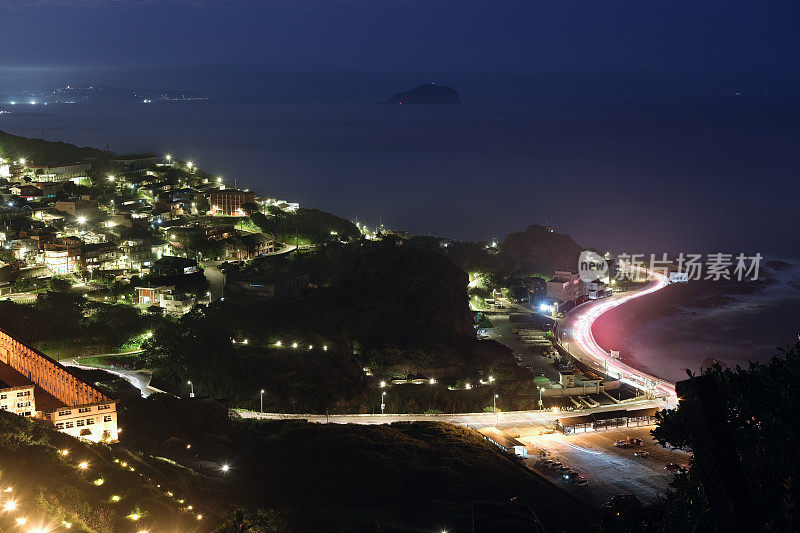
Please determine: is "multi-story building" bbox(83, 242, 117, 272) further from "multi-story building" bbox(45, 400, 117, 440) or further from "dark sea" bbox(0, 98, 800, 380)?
"dark sea" bbox(0, 98, 800, 380)

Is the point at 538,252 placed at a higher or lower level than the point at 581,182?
lower

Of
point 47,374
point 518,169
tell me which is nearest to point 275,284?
point 47,374

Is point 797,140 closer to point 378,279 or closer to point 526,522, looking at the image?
point 378,279

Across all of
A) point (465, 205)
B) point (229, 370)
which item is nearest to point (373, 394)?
point (229, 370)

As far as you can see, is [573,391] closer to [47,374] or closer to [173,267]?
[47,374]

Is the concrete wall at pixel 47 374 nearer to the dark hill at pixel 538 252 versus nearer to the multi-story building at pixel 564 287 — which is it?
the multi-story building at pixel 564 287
